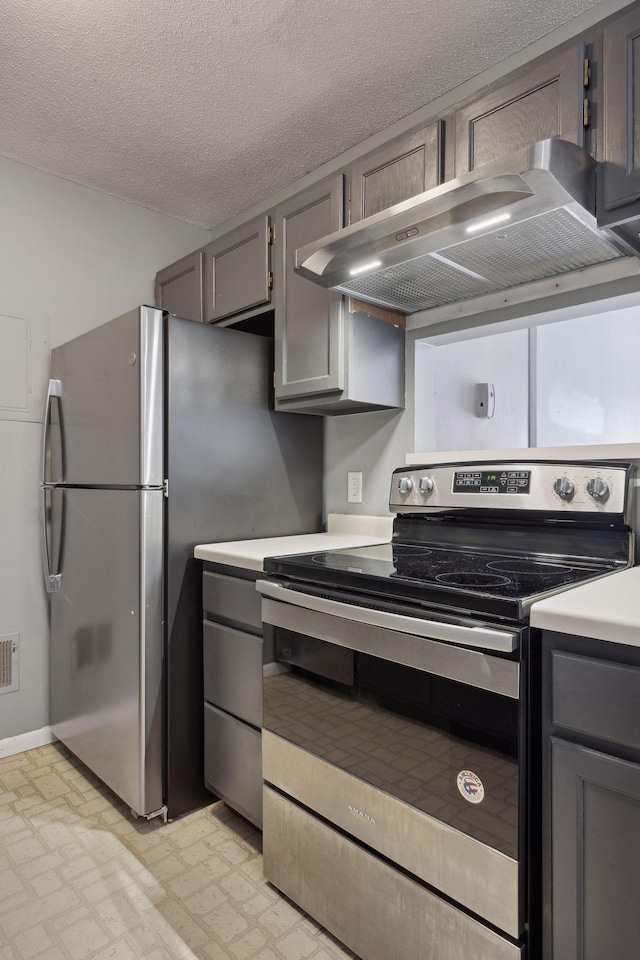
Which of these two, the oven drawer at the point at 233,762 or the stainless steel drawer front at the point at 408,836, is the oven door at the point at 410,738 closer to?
the stainless steel drawer front at the point at 408,836

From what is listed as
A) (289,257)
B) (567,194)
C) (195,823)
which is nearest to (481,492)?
(567,194)

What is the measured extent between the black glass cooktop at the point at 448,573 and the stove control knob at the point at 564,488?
17 centimetres

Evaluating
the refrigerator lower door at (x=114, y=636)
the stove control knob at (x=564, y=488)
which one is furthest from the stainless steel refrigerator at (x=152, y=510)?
the stove control knob at (x=564, y=488)

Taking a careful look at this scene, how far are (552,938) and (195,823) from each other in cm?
129

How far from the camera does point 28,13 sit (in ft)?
5.62

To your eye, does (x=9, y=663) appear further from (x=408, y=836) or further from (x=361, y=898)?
(x=408, y=836)

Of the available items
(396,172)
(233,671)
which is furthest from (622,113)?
(233,671)

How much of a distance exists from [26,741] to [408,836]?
6.41 ft

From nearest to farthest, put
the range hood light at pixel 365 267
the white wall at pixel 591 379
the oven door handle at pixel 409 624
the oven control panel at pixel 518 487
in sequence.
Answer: the oven door handle at pixel 409 624 < the oven control panel at pixel 518 487 < the range hood light at pixel 365 267 < the white wall at pixel 591 379

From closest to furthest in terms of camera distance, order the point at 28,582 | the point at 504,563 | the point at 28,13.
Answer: the point at 504,563 → the point at 28,13 → the point at 28,582

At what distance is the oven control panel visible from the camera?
1.49 metres

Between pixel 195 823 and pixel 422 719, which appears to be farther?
pixel 195 823

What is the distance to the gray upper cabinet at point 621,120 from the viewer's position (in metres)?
1.25

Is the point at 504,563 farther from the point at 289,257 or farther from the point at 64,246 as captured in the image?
the point at 64,246
